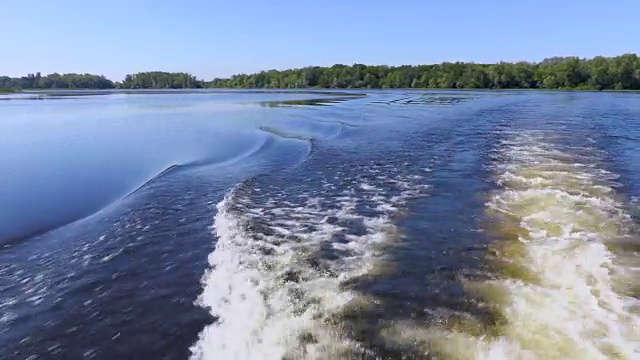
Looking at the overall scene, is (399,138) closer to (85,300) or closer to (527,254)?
(527,254)

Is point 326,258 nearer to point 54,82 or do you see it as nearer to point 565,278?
point 565,278

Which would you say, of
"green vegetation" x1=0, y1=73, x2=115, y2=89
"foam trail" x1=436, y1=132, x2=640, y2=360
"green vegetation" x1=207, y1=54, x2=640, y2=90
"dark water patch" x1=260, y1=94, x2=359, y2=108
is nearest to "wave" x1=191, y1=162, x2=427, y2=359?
"foam trail" x1=436, y1=132, x2=640, y2=360

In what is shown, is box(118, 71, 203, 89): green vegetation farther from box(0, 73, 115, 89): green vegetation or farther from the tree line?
box(0, 73, 115, 89): green vegetation

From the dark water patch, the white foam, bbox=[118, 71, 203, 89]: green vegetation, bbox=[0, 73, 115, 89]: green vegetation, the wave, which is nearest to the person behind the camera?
the white foam

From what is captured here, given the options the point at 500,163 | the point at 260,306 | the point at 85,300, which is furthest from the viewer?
the point at 500,163

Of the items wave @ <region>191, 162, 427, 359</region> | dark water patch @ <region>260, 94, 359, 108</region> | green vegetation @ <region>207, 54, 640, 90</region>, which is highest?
green vegetation @ <region>207, 54, 640, 90</region>

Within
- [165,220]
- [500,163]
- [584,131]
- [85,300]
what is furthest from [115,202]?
[584,131]

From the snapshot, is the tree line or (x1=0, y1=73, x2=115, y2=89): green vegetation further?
(x1=0, y1=73, x2=115, y2=89): green vegetation
